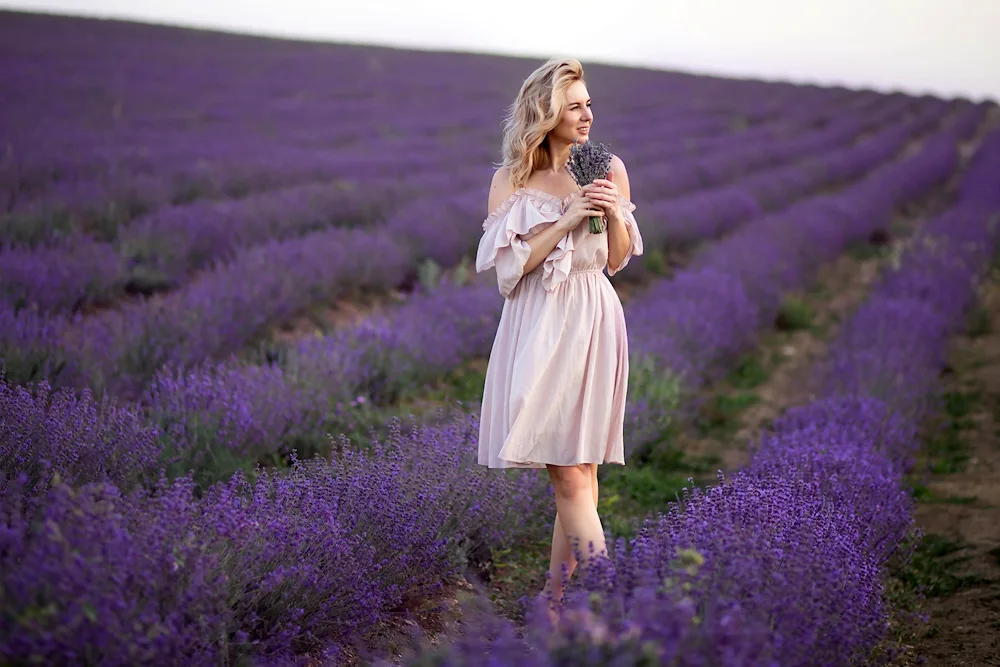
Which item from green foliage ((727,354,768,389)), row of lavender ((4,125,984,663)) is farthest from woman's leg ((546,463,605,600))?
green foliage ((727,354,768,389))

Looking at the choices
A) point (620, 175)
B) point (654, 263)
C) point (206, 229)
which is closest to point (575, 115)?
point (620, 175)

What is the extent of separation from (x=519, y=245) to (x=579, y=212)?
17cm

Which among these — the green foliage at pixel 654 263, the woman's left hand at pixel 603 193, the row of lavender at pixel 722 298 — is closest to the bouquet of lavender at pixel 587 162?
the woman's left hand at pixel 603 193

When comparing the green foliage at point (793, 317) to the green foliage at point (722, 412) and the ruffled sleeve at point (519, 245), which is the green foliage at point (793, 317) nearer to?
the green foliage at point (722, 412)

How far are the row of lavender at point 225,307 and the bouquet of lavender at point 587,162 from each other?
1992mm

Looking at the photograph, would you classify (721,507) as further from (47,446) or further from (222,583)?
(47,446)

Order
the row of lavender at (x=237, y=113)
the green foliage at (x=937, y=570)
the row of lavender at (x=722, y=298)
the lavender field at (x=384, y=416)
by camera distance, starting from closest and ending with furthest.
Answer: the lavender field at (x=384, y=416), the green foliage at (x=937, y=570), the row of lavender at (x=722, y=298), the row of lavender at (x=237, y=113)

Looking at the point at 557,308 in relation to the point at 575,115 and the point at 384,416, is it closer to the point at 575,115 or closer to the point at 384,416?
the point at 575,115

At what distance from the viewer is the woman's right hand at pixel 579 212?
2146 millimetres

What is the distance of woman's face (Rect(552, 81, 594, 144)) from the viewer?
2.22 m

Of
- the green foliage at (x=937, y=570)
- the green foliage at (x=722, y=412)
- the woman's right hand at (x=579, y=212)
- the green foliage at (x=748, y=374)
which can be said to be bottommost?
the green foliage at (x=937, y=570)

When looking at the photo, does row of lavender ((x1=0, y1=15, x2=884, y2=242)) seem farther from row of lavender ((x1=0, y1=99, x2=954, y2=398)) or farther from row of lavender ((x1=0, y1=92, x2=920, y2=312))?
row of lavender ((x1=0, y1=99, x2=954, y2=398))

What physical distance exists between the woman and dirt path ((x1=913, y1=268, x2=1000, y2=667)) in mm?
1131

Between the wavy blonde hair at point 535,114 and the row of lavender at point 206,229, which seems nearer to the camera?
the wavy blonde hair at point 535,114
